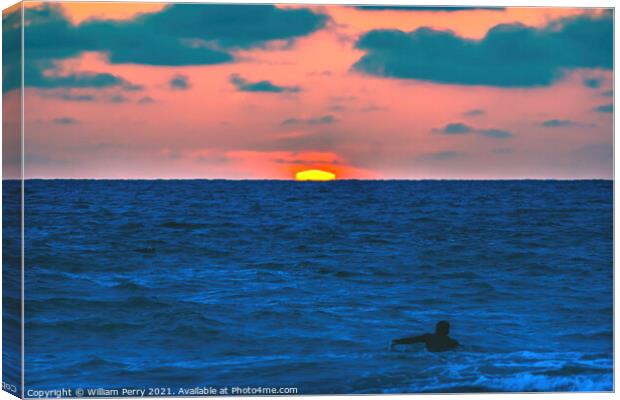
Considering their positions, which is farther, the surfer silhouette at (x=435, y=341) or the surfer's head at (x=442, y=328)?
the surfer's head at (x=442, y=328)

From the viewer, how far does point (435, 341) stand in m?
12.1

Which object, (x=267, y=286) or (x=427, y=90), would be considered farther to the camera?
(x=267, y=286)

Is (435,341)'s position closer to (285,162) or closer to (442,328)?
(442,328)

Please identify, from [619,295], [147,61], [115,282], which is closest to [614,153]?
[619,295]

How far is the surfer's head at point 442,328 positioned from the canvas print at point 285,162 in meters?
0.05

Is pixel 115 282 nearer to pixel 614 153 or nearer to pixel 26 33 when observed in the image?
pixel 26 33

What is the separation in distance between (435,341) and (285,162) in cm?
474

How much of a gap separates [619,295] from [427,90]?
4516mm

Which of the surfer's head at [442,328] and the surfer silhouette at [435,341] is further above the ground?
the surfer's head at [442,328]

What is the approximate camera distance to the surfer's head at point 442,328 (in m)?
12.4

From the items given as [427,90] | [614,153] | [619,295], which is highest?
[427,90]

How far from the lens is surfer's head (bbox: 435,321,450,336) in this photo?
1242 cm

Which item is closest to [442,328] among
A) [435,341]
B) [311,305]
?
[435,341]

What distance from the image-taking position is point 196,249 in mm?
22406
